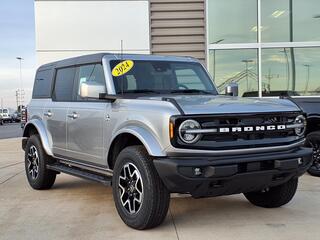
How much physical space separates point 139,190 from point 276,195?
1789mm

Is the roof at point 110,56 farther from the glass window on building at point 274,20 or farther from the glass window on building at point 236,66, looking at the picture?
the glass window on building at point 274,20

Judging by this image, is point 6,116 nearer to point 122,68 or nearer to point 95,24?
point 95,24

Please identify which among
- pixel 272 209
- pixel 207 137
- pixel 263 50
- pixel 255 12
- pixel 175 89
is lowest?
pixel 272 209

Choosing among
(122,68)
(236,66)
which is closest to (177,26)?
(236,66)

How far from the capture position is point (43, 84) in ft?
25.4

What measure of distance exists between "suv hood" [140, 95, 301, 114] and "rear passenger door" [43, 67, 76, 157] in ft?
6.75

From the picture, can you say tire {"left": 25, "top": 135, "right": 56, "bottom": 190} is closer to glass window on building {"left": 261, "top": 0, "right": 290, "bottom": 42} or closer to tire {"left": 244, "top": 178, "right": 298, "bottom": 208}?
tire {"left": 244, "top": 178, "right": 298, "bottom": 208}

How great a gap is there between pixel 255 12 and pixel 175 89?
7912mm

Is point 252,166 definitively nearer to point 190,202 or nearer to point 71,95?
point 190,202

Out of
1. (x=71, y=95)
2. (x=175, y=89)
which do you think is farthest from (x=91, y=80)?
(x=175, y=89)

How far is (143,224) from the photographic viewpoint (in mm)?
4953

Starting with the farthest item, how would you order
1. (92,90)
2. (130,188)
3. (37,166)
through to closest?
1. (37,166)
2. (92,90)
3. (130,188)

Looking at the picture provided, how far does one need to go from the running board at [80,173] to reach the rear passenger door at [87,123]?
178 millimetres

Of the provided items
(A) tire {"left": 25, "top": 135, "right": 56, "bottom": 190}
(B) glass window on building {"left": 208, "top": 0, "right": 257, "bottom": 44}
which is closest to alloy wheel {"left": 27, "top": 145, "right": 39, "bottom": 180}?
(A) tire {"left": 25, "top": 135, "right": 56, "bottom": 190}
